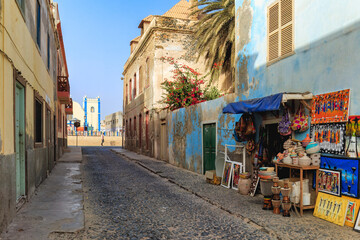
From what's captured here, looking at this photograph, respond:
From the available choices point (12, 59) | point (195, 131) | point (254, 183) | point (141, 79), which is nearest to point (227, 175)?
point (254, 183)

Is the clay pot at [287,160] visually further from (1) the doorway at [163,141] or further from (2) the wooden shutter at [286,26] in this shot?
(1) the doorway at [163,141]

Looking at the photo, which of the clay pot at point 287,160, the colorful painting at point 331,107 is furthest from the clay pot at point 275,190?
the colorful painting at point 331,107

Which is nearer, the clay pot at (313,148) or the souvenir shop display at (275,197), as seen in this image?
the clay pot at (313,148)

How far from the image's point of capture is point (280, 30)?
7117 millimetres

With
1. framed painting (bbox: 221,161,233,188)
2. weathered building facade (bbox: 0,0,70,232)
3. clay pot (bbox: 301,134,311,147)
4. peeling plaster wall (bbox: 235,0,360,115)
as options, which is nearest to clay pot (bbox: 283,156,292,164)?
clay pot (bbox: 301,134,311,147)

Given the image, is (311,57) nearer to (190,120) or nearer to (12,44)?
(12,44)

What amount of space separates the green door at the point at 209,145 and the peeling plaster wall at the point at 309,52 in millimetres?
2425

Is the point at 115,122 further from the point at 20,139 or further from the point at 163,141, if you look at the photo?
the point at 20,139

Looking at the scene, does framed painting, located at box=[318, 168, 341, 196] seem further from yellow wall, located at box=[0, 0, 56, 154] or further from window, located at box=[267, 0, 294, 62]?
yellow wall, located at box=[0, 0, 56, 154]

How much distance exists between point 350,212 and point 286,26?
3.92 metres

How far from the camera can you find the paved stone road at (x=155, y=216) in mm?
4789

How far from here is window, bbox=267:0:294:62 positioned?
6809 mm

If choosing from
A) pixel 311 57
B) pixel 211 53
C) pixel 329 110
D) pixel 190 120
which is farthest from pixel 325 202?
pixel 211 53

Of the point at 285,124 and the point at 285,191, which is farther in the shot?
the point at 285,124
